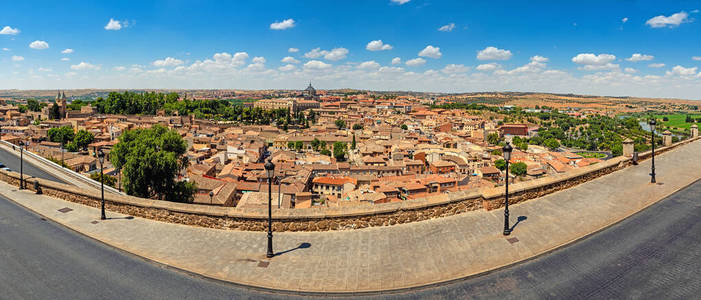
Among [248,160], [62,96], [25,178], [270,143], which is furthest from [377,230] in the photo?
[62,96]

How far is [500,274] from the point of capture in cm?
563

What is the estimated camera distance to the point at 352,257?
20.5ft

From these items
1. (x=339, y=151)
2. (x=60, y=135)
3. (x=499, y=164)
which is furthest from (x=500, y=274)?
(x=60, y=135)

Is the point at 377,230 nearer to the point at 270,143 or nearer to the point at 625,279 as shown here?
the point at 625,279

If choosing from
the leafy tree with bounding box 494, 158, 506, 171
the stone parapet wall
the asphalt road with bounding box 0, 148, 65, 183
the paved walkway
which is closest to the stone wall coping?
the stone parapet wall

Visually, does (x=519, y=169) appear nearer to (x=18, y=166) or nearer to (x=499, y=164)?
(x=499, y=164)

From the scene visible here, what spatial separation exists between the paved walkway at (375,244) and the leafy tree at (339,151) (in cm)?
4950

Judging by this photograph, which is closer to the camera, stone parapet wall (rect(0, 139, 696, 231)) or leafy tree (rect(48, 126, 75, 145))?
stone parapet wall (rect(0, 139, 696, 231))

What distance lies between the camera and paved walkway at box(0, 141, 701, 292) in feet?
18.8

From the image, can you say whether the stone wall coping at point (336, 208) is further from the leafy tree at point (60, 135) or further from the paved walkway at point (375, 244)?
the leafy tree at point (60, 135)

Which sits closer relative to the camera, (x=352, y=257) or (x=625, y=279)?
(x=625, y=279)

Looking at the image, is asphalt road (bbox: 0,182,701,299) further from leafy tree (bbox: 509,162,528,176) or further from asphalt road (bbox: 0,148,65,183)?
leafy tree (bbox: 509,162,528,176)

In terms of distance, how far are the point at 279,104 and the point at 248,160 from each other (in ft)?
290

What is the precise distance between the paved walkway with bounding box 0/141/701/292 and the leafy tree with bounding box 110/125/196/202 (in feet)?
17.6
